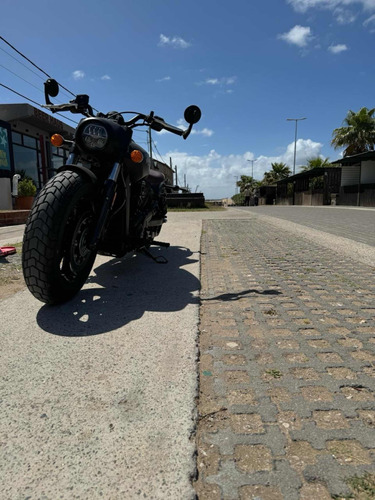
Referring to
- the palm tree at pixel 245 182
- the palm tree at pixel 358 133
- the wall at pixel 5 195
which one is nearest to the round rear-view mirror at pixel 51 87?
the wall at pixel 5 195

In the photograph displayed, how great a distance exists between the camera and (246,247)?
5906 mm

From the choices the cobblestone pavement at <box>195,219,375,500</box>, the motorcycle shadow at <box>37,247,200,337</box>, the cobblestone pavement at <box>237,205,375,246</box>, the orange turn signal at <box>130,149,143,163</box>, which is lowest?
the cobblestone pavement at <box>195,219,375,500</box>

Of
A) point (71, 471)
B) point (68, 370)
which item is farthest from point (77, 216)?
point (71, 471)

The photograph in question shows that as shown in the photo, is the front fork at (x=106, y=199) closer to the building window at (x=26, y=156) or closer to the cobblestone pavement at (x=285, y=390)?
the cobblestone pavement at (x=285, y=390)

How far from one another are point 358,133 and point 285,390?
4306 cm

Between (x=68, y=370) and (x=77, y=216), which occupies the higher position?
(x=77, y=216)

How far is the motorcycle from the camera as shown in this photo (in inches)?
96.5

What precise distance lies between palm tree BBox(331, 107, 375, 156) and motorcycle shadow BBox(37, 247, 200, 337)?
1599 inches

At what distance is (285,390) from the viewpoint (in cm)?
165

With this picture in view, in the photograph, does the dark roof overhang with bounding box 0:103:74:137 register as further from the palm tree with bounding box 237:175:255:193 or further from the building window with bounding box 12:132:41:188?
the palm tree with bounding box 237:175:255:193

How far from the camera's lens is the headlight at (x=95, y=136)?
9.68ft

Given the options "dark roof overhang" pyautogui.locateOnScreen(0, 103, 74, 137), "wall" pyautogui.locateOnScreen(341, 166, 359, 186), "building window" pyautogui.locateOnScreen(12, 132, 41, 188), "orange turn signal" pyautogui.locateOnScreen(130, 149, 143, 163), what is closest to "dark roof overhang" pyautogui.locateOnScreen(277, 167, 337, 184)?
"wall" pyautogui.locateOnScreen(341, 166, 359, 186)

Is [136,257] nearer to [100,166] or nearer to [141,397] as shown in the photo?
[100,166]

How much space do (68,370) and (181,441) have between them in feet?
2.59
